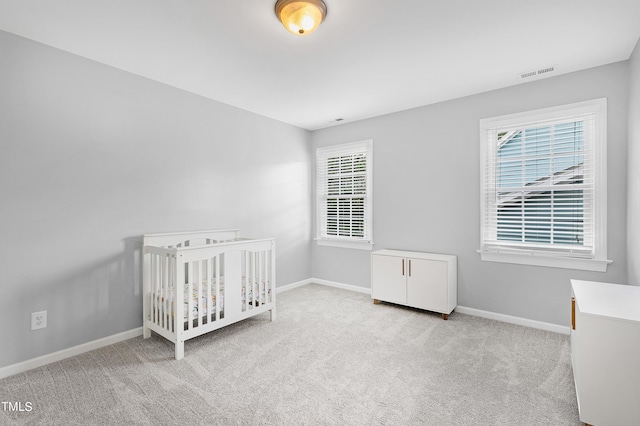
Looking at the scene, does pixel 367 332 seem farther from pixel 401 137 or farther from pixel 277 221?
pixel 401 137

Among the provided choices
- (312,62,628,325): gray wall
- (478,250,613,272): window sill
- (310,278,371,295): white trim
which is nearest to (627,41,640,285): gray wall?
(312,62,628,325): gray wall

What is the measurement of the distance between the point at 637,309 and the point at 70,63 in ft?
13.2

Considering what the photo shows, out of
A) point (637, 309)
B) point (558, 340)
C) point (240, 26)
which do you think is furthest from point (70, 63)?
point (558, 340)

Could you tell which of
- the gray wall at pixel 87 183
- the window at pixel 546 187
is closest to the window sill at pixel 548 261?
the window at pixel 546 187

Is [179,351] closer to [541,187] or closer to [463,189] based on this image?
[463,189]

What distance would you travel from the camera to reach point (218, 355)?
2.34 metres

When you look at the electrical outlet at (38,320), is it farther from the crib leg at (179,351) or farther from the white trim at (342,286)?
the white trim at (342,286)

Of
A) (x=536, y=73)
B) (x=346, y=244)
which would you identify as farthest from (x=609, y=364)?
(x=346, y=244)

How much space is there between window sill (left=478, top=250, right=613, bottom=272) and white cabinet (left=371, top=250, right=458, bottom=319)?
1.25 ft

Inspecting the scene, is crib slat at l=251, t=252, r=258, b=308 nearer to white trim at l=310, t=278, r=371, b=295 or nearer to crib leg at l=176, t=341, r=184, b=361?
crib leg at l=176, t=341, r=184, b=361

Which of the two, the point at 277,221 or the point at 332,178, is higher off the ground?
the point at 332,178

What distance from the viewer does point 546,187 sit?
9.11 feet

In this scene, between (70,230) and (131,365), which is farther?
(70,230)

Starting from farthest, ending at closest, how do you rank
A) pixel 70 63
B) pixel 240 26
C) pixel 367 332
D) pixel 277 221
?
pixel 277 221 → pixel 367 332 → pixel 70 63 → pixel 240 26
